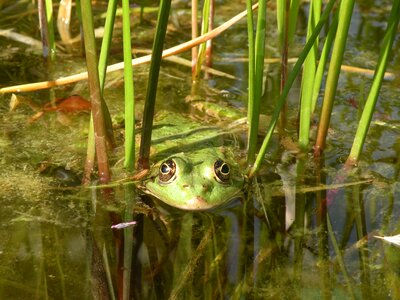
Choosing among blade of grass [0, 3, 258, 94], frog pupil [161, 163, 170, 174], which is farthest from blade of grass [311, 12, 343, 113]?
frog pupil [161, 163, 170, 174]

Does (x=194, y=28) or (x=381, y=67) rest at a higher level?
(x=381, y=67)

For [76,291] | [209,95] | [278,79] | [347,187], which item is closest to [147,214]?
[76,291]

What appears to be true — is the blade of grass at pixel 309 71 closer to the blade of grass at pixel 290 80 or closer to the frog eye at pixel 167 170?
the blade of grass at pixel 290 80

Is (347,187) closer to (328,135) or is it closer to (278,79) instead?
(328,135)

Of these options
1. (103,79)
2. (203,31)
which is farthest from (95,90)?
(203,31)

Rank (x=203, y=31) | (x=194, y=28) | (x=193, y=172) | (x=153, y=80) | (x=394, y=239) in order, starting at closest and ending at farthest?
(x=153, y=80), (x=394, y=239), (x=193, y=172), (x=203, y=31), (x=194, y=28)

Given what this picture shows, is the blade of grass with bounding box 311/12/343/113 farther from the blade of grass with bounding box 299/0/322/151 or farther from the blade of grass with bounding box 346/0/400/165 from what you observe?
the blade of grass with bounding box 346/0/400/165

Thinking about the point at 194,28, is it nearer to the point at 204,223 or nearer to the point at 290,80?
the point at 290,80
